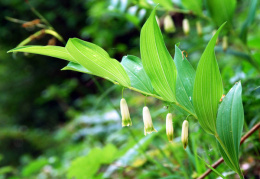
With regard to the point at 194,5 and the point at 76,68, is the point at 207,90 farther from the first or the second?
the point at 194,5

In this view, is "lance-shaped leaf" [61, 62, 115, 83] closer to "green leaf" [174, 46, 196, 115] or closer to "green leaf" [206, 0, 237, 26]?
"green leaf" [174, 46, 196, 115]

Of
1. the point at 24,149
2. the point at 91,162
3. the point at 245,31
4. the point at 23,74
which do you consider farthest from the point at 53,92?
the point at 245,31

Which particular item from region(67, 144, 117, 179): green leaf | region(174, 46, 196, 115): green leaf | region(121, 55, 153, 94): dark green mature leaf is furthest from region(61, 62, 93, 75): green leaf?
region(67, 144, 117, 179): green leaf

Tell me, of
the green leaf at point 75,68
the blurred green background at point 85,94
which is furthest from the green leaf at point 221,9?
the green leaf at point 75,68

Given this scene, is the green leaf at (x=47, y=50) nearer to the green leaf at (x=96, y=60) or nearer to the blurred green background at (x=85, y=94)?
the green leaf at (x=96, y=60)

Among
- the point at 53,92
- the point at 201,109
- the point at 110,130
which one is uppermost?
the point at 53,92

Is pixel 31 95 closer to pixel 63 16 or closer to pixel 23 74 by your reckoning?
pixel 23 74
